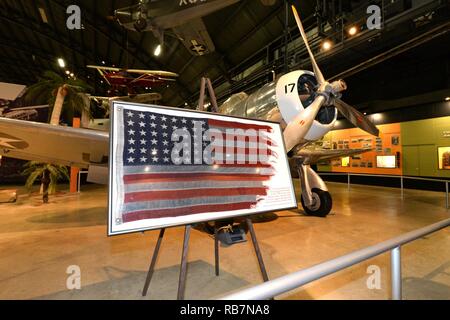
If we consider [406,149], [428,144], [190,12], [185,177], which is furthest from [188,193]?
[406,149]

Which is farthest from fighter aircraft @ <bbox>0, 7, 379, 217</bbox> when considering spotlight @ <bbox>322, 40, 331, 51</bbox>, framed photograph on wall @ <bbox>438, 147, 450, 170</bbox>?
framed photograph on wall @ <bbox>438, 147, 450, 170</bbox>

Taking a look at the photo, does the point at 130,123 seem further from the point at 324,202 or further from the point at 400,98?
the point at 400,98

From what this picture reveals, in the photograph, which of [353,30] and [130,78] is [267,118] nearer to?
[353,30]

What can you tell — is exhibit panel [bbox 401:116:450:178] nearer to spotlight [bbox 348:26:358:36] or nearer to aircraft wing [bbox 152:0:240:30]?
spotlight [bbox 348:26:358:36]

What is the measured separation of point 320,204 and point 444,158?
21.2 ft

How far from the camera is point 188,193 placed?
1.44 m

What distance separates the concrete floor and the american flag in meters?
0.58

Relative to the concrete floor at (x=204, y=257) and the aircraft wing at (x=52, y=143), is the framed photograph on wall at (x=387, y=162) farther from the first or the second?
the aircraft wing at (x=52, y=143)

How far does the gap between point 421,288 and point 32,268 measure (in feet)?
12.8

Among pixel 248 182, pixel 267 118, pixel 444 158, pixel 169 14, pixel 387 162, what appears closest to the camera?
pixel 248 182

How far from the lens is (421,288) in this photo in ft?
6.95

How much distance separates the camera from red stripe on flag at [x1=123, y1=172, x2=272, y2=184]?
4.31ft

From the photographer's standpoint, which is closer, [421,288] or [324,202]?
[421,288]
